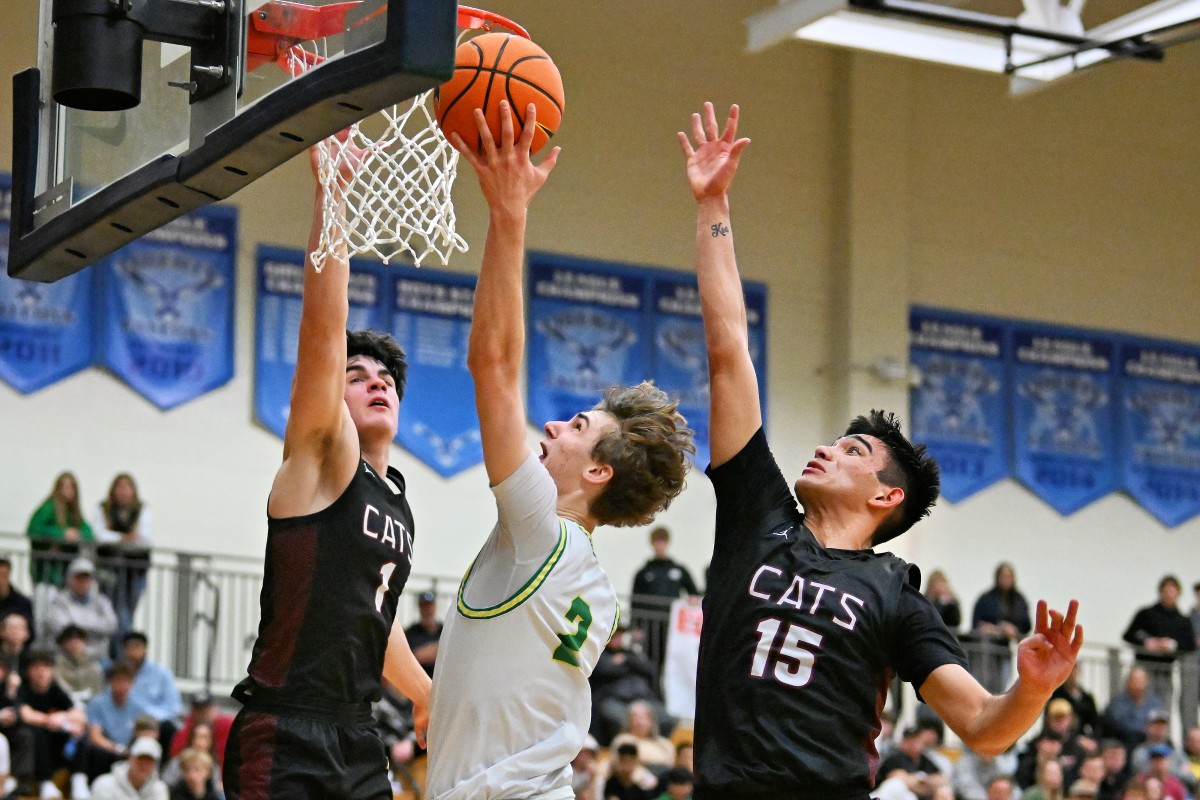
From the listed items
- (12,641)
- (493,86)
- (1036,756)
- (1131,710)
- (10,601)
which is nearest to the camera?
(493,86)

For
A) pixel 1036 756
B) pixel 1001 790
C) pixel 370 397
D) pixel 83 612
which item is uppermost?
pixel 370 397

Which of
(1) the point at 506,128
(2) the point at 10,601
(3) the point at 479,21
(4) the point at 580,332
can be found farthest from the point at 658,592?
(1) the point at 506,128

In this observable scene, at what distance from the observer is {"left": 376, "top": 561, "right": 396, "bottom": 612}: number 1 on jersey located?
5711 millimetres

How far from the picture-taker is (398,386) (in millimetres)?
6129

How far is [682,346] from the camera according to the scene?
2119 cm

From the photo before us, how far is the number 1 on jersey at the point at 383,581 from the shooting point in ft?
18.7

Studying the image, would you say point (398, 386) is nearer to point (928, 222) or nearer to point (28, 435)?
point (28, 435)

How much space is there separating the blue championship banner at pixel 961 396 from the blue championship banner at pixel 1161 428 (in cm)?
180

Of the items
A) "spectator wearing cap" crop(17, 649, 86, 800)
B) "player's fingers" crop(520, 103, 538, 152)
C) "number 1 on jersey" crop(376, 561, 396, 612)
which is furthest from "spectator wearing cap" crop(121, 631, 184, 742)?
"player's fingers" crop(520, 103, 538, 152)

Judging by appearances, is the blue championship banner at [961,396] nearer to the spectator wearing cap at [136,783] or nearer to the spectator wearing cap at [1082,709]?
the spectator wearing cap at [1082,709]

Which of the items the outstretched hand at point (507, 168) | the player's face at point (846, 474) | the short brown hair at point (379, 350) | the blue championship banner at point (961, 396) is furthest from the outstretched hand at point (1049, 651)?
the blue championship banner at point (961, 396)

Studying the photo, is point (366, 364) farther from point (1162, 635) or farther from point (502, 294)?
point (1162, 635)

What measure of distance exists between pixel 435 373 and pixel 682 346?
3.02 m

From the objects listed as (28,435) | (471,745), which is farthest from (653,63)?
(471,745)
